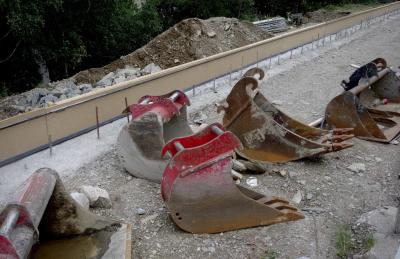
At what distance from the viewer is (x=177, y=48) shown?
12094mm

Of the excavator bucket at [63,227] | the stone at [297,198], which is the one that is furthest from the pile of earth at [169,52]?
the excavator bucket at [63,227]

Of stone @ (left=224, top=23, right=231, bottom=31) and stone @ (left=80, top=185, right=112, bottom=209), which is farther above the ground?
stone @ (left=224, top=23, right=231, bottom=31)

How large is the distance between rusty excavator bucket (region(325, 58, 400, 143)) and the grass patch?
2.34 m

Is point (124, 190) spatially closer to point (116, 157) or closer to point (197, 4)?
point (116, 157)

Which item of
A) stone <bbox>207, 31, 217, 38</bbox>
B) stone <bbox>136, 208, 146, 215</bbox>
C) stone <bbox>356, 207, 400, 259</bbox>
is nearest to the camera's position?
stone <bbox>356, 207, 400, 259</bbox>

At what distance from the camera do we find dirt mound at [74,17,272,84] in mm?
11766

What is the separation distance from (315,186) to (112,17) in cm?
1362

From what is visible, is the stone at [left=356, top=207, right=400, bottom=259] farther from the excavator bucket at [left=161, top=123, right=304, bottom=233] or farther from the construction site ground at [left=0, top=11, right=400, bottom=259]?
the excavator bucket at [left=161, top=123, right=304, bottom=233]

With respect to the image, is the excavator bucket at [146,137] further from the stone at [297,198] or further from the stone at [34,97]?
the stone at [34,97]

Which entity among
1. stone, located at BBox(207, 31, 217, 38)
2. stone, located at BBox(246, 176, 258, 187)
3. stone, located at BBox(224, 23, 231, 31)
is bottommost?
stone, located at BBox(246, 176, 258, 187)

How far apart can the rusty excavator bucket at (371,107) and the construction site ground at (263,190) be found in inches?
10.2

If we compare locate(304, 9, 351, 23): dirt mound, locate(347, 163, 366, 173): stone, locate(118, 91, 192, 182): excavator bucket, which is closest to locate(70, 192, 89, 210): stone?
locate(118, 91, 192, 182): excavator bucket

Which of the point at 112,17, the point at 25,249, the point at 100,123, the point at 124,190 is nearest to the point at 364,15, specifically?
the point at 112,17

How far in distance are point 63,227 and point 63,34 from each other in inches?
487
